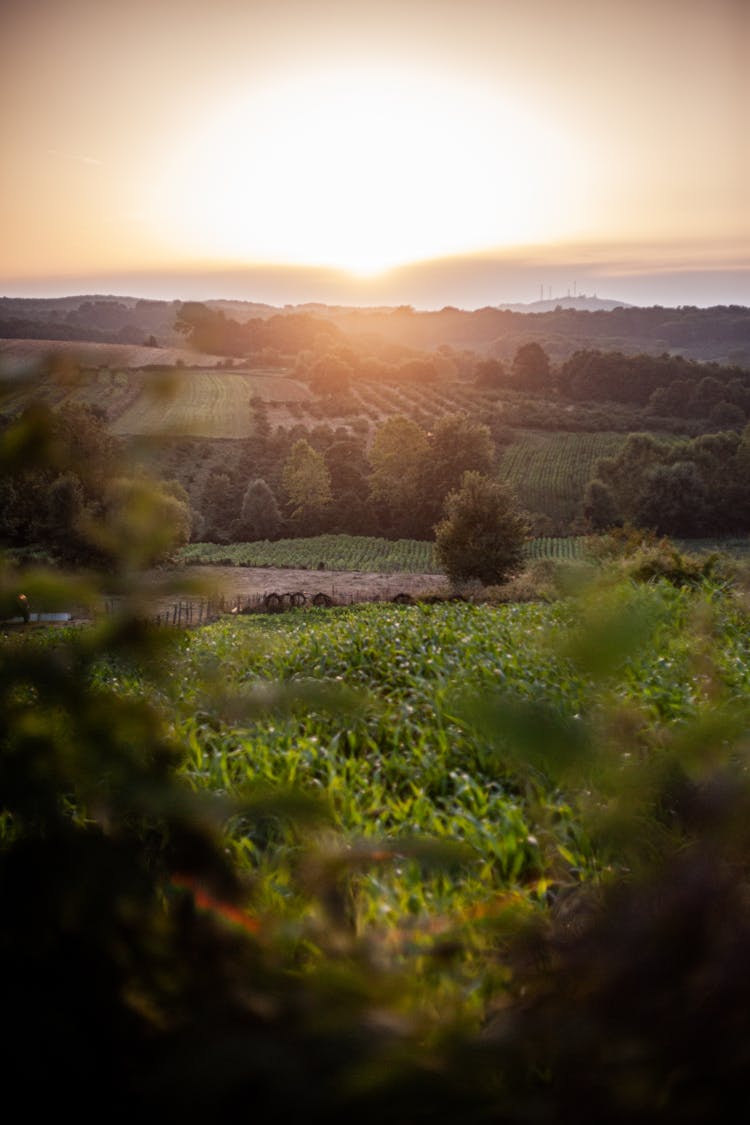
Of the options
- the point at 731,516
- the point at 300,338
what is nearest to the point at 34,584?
the point at 731,516

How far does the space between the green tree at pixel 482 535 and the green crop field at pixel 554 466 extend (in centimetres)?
2451

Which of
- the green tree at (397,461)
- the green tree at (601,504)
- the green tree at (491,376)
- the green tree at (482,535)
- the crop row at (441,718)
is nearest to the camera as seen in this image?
the crop row at (441,718)

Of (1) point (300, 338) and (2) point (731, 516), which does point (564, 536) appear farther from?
(1) point (300, 338)

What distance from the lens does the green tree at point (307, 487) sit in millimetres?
46781

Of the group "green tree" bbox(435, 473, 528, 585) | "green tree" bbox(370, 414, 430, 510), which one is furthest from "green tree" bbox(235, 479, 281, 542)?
"green tree" bbox(435, 473, 528, 585)

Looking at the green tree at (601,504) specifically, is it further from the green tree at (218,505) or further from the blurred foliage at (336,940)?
the blurred foliage at (336,940)

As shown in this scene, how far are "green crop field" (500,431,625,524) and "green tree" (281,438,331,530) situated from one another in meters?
12.7

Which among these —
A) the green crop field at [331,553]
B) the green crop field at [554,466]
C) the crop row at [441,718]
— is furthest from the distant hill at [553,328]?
the crop row at [441,718]

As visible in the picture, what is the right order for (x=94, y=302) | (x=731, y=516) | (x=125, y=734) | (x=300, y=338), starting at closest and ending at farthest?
(x=125, y=734) < (x=731, y=516) < (x=94, y=302) < (x=300, y=338)

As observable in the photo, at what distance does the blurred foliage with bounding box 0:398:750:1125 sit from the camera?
0.50 meters

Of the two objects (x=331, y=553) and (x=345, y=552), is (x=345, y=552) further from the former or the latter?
(x=331, y=553)

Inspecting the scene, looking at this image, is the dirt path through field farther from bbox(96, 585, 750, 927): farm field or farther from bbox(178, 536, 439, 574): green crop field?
bbox(96, 585, 750, 927): farm field

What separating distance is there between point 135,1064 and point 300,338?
83.0 metres

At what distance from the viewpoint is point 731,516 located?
48.6 meters
